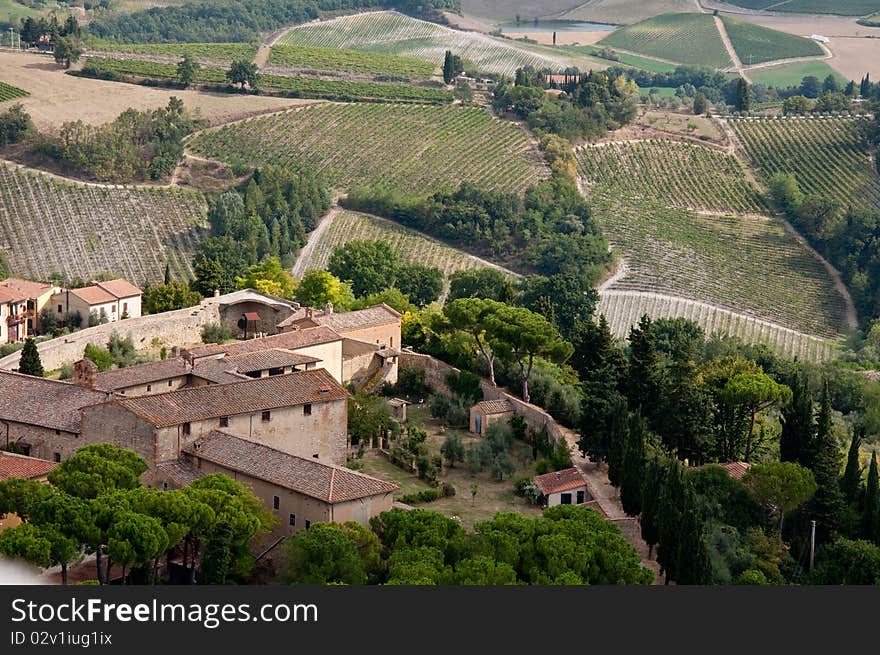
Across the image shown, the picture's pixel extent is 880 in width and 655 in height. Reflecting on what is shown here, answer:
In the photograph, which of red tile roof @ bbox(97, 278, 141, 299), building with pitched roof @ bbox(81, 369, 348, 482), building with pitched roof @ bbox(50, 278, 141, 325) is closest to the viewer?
building with pitched roof @ bbox(81, 369, 348, 482)

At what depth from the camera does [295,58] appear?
12094 centimetres

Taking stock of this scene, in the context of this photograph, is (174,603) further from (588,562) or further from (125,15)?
(125,15)

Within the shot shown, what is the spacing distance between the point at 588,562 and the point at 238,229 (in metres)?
50.0

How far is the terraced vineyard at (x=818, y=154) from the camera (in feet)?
331

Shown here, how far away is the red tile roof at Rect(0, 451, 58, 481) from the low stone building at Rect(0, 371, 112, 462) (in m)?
0.97

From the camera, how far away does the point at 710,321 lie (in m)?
80.2

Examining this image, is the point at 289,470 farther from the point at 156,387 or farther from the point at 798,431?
the point at 798,431

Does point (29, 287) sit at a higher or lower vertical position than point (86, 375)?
lower

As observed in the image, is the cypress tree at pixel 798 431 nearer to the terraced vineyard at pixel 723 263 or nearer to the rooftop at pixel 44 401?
the rooftop at pixel 44 401

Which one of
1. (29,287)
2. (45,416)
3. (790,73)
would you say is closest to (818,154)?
(790,73)

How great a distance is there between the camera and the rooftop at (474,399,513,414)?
47094 mm

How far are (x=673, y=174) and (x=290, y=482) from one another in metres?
66.8

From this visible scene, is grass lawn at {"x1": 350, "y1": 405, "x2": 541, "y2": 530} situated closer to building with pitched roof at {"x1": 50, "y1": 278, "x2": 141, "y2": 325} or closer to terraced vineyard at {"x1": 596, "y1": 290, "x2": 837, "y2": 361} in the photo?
building with pitched roof at {"x1": 50, "y1": 278, "x2": 141, "y2": 325}

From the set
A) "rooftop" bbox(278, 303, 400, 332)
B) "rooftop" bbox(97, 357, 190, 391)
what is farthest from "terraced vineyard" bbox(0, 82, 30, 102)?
"rooftop" bbox(97, 357, 190, 391)
